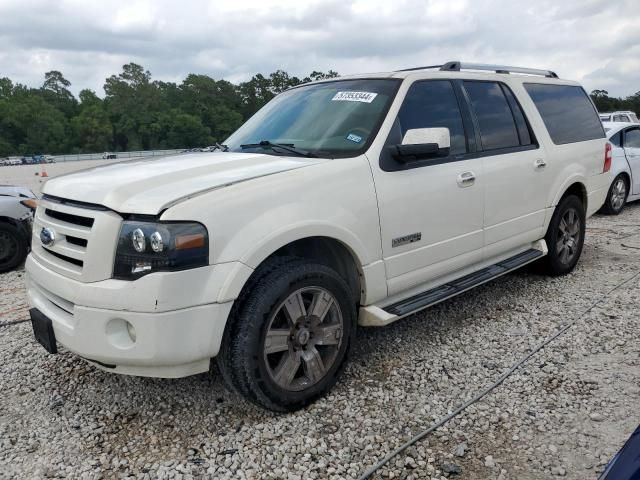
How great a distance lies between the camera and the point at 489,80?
13.7ft

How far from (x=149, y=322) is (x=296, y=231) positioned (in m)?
0.84

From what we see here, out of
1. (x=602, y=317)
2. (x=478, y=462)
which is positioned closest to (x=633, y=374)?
(x=602, y=317)

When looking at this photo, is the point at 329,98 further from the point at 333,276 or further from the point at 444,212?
the point at 333,276

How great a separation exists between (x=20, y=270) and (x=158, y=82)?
360ft

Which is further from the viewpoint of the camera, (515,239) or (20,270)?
(20,270)

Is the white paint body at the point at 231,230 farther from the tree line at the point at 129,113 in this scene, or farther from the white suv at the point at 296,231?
the tree line at the point at 129,113

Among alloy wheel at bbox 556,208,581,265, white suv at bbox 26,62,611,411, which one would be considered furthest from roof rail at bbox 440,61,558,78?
alloy wheel at bbox 556,208,581,265

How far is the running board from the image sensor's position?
3117 millimetres

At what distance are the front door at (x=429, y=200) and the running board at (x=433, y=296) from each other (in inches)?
3.8

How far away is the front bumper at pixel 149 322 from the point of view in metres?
2.29

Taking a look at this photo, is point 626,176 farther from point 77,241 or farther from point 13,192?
point 13,192

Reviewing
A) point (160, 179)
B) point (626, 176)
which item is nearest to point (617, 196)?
point (626, 176)

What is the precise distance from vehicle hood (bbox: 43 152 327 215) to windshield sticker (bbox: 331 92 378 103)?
654mm

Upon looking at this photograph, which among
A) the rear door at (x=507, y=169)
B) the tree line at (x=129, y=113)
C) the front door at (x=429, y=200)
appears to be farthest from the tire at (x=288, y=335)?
the tree line at (x=129, y=113)
